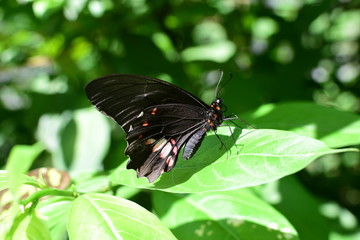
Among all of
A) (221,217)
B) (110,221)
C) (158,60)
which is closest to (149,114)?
(221,217)

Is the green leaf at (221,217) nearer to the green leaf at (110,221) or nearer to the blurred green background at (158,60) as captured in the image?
the green leaf at (110,221)

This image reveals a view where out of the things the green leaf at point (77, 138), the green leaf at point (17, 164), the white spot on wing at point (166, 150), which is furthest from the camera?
the green leaf at point (77, 138)

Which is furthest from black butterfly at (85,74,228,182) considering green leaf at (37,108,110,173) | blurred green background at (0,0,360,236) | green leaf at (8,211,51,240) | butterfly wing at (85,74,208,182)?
green leaf at (37,108,110,173)

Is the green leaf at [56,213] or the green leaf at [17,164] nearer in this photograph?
the green leaf at [17,164]

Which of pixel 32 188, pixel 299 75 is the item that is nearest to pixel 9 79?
pixel 299 75

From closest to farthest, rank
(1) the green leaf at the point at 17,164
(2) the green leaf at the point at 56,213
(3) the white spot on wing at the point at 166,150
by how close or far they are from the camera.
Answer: (1) the green leaf at the point at 17,164 → (2) the green leaf at the point at 56,213 → (3) the white spot on wing at the point at 166,150

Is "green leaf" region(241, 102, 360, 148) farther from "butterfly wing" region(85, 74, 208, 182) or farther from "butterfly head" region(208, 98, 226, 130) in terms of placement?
"butterfly wing" region(85, 74, 208, 182)

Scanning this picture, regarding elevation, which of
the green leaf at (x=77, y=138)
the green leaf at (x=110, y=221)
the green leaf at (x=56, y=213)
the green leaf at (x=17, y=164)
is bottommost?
the green leaf at (x=77, y=138)

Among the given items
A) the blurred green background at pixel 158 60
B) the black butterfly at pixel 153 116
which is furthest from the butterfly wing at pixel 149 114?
the blurred green background at pixel 158 60
